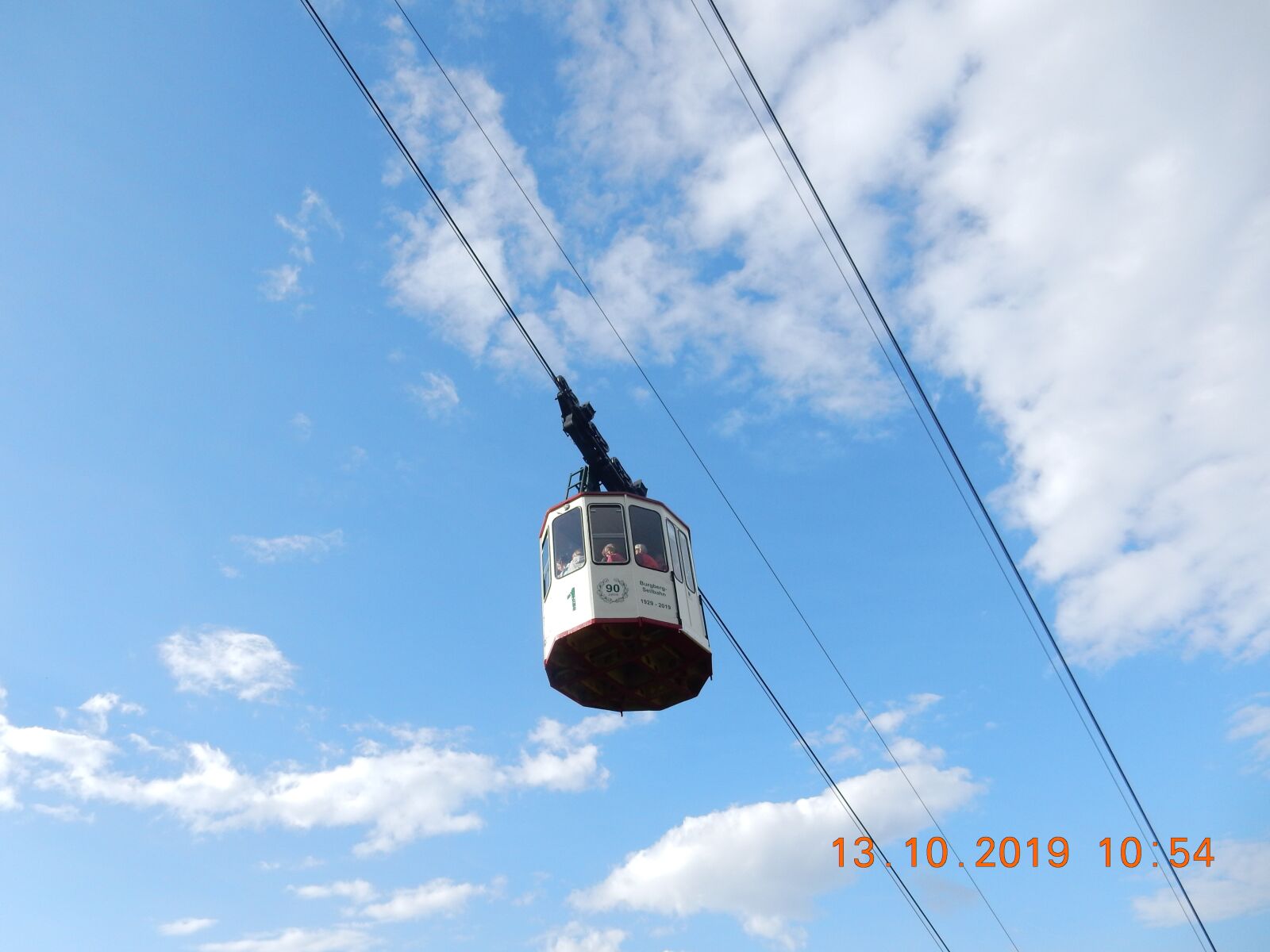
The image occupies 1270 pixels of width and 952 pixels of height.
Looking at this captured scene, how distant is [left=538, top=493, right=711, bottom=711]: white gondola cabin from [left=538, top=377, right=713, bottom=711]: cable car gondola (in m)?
0.02

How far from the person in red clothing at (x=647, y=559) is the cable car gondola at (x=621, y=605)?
0.07 feet

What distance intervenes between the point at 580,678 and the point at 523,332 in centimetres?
663

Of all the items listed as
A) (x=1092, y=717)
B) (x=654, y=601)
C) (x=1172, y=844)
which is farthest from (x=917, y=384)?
(x=1172, y=844)

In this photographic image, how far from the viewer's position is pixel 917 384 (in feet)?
70.4

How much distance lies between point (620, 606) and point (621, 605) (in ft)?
0.08

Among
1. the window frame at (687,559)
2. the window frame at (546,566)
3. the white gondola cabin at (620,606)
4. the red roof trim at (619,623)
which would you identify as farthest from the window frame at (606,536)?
the window frame at (687,559)

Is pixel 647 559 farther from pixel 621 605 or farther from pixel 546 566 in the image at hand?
pixel 546 566

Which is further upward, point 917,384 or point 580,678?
point 917,384

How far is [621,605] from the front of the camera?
57.2ft

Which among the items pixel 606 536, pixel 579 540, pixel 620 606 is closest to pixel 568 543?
pixel 579 540

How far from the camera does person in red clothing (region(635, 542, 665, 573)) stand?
18078mm

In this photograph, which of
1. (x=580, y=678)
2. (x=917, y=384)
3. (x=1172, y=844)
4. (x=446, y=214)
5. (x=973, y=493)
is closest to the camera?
(x=446, y=214)

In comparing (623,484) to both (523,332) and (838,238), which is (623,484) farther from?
(838,238)

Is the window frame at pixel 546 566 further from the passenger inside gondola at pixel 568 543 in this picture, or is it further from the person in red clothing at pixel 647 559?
the person in red clothing at pixel 647 559
